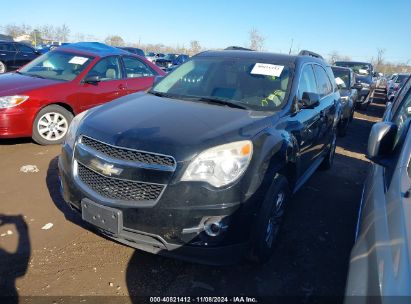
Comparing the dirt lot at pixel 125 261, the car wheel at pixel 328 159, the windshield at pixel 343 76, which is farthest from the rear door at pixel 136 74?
the windshield at pixel 343 76

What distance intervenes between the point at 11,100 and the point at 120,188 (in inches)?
147

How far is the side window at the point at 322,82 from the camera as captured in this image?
473 cm

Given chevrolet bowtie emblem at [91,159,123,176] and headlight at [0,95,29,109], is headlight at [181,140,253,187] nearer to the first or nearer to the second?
chevrolet bowtie emblem at [91,159,123,176]

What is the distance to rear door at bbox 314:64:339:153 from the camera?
4516mm

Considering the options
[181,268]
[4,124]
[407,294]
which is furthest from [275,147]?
[4,124]

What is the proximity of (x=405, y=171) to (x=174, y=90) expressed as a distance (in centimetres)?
256

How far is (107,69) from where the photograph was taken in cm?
666

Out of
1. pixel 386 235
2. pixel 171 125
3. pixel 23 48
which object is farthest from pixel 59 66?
pixel 23 48

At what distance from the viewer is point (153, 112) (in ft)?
10.2

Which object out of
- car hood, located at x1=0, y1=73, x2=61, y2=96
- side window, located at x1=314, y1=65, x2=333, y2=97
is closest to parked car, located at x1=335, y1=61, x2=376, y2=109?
side window, located at x1=314, y1=65, x2=333, y2=97

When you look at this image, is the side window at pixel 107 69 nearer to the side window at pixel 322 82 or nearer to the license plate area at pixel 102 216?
the side window at pixel 322 82

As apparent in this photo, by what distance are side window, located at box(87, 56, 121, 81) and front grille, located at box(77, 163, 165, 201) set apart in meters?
4.08

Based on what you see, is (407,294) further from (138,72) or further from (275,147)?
(138,72)

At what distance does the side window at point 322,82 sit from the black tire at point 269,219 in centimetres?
210
